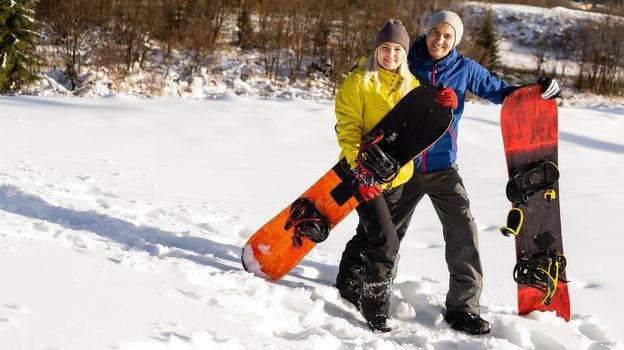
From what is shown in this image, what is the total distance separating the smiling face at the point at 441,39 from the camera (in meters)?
2.68

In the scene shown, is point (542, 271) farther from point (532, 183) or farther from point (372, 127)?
point (372, 127)

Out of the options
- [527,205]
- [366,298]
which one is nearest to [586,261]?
[527,205]

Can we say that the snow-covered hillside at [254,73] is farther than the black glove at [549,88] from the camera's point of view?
Yes

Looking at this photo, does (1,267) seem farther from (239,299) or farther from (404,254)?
(404,254)

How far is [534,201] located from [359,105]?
3.87ft

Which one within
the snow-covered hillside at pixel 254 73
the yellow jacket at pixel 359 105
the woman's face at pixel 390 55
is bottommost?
the snow-covered hillside at pixel 254 73

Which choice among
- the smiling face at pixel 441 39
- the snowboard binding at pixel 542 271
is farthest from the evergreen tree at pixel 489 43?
the smiling face at pixel 441 39

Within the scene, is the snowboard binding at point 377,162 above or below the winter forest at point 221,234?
above

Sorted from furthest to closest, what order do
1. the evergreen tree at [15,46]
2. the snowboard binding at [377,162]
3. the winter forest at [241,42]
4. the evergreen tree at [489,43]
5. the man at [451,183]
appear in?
the evergreen tree at [489,43] < the winter forest at [241,42] < the evergreen tree at [15,46] < the man at [451,183] < the snowboard binding at [377,162]

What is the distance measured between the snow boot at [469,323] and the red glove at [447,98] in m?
1.00

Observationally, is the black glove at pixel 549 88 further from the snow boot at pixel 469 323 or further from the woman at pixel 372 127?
the snow boot at pixel 469 323

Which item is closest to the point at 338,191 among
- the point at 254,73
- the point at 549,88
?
the point at 549,88

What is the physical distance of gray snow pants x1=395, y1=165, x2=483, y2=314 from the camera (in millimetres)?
2717

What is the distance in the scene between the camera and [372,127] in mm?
2645
